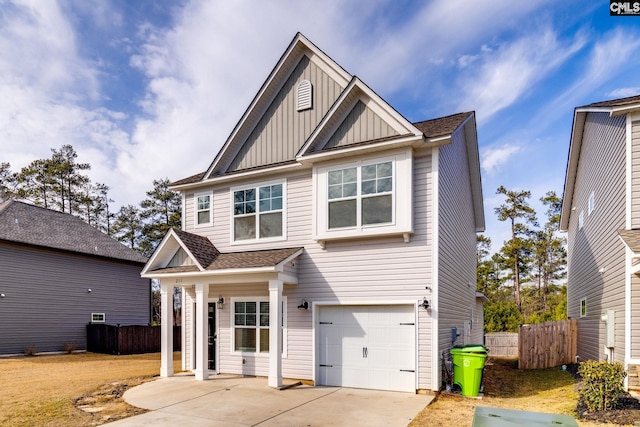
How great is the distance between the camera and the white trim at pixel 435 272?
8.80 metres

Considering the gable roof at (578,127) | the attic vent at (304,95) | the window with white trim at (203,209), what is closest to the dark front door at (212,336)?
the window with white trim at (203,209)

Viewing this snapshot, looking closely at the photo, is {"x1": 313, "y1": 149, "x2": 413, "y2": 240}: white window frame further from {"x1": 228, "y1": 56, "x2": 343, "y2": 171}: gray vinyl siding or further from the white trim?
{"x1": 228, "y1": 56, "x2": 343, "y2": 171}: gray vinyl siding

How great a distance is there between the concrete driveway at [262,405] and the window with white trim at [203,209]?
4585 millimetres

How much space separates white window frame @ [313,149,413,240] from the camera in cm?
924

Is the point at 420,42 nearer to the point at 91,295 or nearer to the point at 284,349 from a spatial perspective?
the point at 284,349

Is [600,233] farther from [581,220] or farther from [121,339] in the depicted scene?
[121,339]

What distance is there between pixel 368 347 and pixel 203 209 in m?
6.40

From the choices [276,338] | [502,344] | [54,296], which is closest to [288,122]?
[276,338]

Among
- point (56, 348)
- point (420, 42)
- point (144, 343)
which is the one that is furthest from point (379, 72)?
point (56, 348)

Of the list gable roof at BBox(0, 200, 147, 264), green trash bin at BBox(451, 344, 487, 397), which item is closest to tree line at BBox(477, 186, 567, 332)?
green trash bin at BBox(451, 344, 487, 397)

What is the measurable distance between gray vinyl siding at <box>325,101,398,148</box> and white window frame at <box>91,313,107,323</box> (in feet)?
49.8

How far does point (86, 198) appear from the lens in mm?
34719

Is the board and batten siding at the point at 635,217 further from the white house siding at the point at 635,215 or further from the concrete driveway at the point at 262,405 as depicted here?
the concrete driveway at the point at 262,405

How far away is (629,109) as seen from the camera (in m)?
8.52
